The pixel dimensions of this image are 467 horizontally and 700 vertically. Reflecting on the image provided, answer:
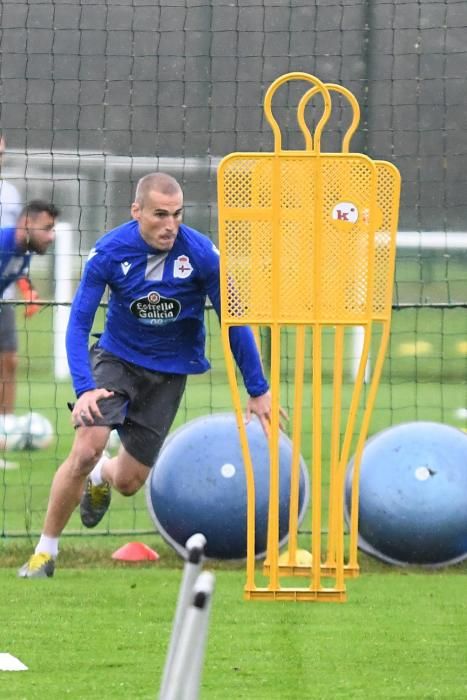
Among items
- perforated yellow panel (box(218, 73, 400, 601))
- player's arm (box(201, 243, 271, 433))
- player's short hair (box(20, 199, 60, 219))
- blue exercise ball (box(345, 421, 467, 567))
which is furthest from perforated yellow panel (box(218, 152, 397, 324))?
player's short hair (box(20, 199, 60, 219))

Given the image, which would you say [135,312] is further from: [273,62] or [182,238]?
[273,62]

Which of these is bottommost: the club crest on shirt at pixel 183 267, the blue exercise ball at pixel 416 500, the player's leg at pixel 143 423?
the blue exercise ball at pixel 416 500

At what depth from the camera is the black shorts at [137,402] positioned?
7582 mm

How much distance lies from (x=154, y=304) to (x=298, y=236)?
1.10m

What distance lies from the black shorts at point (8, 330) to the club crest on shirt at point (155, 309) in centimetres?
372

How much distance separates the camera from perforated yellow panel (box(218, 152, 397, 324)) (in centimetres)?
654

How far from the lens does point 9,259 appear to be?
10758 millimetres

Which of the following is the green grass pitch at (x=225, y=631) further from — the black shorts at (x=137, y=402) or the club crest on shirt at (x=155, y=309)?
the club crest on shirt at (x=155, y=309)

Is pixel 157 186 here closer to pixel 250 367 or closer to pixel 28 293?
pixel 250 367

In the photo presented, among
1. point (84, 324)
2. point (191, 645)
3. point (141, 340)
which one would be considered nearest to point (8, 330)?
point (141, 340)

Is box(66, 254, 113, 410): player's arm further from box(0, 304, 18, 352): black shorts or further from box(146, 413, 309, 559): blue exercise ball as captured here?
box(0, 304, 18, 352): black shorts

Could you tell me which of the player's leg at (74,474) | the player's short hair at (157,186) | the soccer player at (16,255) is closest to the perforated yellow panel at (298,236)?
the player's short hair at (157,186)

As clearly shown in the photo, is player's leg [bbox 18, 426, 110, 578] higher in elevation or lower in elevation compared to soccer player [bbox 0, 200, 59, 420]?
lower

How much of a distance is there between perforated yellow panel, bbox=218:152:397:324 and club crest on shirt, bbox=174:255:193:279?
0.81m
